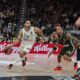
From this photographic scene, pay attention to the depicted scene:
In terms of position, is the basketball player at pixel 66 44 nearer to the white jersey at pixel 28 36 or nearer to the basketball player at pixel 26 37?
the basketball player at pixel 26 37

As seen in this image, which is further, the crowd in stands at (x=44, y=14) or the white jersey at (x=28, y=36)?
the crowd in stands at (x=44, y=14)

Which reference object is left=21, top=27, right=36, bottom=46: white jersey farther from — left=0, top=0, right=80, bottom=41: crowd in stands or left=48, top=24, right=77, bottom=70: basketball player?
left=0, top=0, right=80, bottom=41: crowd in stands

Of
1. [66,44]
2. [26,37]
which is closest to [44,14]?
[66,44]

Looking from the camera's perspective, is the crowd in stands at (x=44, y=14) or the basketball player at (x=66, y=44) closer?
the basketball player at (x=66, y=44)

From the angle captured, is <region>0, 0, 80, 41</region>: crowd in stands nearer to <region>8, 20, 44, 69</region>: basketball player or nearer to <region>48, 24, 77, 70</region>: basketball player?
<region>8, 20, 44, 69</region>: basketball player

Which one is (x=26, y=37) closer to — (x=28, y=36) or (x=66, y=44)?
(x=28, y=36)

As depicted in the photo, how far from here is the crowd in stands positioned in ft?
77.8

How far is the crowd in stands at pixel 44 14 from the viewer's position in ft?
77.8

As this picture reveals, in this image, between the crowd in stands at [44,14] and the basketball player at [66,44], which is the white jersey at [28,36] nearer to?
the basketball player at [66,44]

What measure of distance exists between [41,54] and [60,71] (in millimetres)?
6971

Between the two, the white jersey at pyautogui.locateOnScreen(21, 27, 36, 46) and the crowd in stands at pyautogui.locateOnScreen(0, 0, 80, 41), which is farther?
the crowd in stands at pyautogui.locateOnScreen(0, 0, 80, 41)

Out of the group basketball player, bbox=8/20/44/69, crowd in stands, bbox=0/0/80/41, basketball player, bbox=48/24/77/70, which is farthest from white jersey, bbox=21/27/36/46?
crowd in stands, bbox=0/0/80/41

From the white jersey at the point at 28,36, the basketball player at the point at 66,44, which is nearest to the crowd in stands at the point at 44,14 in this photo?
the white jersey at the point at 28,36

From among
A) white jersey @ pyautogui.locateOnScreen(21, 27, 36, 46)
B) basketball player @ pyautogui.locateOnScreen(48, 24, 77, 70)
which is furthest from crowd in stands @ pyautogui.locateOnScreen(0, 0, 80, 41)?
basketball player @ pyautogui.locateOnScreen(48, 24, 77, 70)
